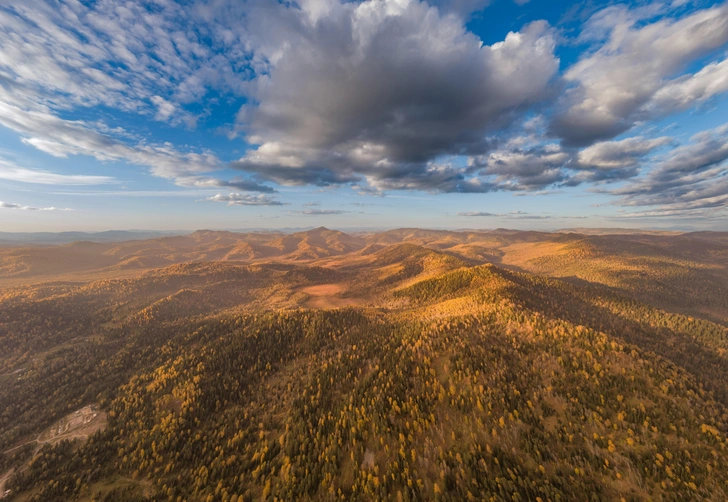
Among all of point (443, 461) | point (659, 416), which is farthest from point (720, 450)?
point (443, 461)

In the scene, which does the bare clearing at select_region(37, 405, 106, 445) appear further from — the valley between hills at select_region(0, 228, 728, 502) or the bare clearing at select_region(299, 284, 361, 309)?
the bare clearing at select_region(299, 284, 361, 309)

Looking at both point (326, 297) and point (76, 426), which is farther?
point (326, 297)

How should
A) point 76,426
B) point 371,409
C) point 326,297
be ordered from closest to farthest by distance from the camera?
1. point 371,409
2. point 76,426
3. point 326,297

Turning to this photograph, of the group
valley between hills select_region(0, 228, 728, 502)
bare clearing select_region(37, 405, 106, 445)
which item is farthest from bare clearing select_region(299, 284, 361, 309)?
bare clearing select_region(37, 405, 106, 445)

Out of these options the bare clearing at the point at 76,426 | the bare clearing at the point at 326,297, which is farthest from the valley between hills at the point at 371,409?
the bare clearing at the point at 326,297

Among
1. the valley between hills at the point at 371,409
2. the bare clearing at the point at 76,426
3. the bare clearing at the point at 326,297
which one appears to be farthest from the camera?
the bare clearing at the point at 326,297

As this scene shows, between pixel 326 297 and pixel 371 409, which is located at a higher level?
pixel 371 409

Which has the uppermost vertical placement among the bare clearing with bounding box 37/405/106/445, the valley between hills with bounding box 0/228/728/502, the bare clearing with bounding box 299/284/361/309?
the valley between hills with bounding box 0/228/728/502

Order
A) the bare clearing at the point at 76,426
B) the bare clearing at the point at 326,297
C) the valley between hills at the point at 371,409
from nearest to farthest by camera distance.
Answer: the valley between hills at the point at 371,409 < the bare clearing at the point at 76,426 < the bare clearing at the point at 326,297

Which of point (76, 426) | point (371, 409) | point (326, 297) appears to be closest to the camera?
point (371, 409)

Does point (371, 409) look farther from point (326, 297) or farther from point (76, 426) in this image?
point (326, 297)

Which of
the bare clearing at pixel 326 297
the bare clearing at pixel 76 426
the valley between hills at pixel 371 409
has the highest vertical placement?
the valley between hills at pixel 371 409

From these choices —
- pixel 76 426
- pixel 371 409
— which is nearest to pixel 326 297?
pixel 76 426

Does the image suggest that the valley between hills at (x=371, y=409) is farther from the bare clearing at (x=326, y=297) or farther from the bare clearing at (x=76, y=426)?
the bare clearing at (x=326, y=297)
